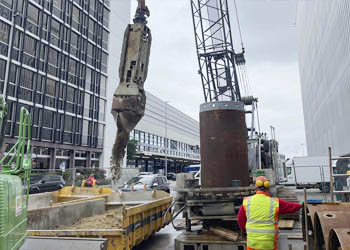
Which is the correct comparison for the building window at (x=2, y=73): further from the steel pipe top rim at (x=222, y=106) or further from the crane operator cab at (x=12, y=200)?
the crane operator cab at (x=12, y=200)

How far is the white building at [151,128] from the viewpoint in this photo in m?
40.7

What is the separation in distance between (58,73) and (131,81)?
2823cm

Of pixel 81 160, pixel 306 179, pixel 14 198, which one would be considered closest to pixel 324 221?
pixel 14 198

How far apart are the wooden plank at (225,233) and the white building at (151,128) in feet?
109

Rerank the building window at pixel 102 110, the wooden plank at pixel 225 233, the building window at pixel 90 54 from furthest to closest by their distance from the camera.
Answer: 1. the building window at pixel 102 110
2. the building window at pixel 90 54
3. the wooden plank at pixel 225 233

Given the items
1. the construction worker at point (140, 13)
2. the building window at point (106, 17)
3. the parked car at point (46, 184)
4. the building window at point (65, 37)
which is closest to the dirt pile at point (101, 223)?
the construction worker at point (140, 13)

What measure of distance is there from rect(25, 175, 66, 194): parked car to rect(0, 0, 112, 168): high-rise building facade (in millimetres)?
7027

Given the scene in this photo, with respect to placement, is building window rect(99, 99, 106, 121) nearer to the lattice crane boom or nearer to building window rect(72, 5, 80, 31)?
building window rect(72, 5, 80, 31)

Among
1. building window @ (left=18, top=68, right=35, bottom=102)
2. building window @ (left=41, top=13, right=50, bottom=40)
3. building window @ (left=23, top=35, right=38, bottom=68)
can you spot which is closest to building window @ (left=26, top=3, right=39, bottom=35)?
building window @ (left=41, top=13, right=50, bottom=40)

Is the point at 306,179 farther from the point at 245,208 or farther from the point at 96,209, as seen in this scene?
the point at 245,208

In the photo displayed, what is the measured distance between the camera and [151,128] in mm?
65500

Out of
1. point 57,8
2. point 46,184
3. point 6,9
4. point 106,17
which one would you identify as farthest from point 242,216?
point 106,17

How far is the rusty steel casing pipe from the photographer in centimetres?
661

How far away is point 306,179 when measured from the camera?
74.7ft
